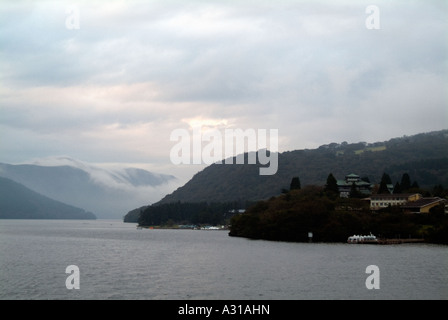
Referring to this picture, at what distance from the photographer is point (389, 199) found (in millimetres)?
128750

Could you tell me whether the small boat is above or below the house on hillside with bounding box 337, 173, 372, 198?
below

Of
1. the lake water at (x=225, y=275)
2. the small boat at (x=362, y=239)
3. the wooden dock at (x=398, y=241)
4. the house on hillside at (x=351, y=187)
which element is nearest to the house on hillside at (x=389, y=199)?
the wooden dock at (x=398, y=241)

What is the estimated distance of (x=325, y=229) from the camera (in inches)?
4267

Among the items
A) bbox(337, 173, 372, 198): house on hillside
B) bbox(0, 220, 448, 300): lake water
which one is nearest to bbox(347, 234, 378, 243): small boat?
bbox(0, 220, 448, 300): lake water

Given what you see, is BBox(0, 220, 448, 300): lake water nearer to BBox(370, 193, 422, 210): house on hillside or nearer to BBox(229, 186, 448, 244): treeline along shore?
BBox(229, 186, 448, 244): treeline along shore

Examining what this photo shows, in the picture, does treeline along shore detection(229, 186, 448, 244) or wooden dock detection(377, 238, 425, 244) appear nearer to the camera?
wooden dock detection(377, 238, 425, 244)

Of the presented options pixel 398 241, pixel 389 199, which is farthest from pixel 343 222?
pixel 389 199

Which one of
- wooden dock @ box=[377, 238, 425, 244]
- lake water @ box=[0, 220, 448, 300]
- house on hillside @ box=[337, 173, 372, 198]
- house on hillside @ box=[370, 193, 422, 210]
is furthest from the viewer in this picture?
house on hillside @ box=[337, 173, 372, 198]

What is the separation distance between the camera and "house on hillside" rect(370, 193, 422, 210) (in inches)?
5005

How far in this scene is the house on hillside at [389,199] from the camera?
417 ft

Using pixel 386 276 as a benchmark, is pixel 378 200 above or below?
above

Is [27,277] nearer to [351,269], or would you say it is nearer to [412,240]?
[351,269]

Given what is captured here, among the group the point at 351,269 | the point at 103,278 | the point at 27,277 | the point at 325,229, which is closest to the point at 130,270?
the point at 103,278
